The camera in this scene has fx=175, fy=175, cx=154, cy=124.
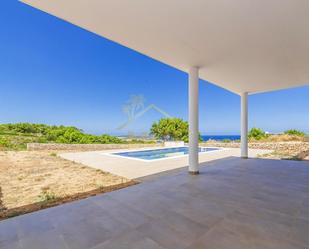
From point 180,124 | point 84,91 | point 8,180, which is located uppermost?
point 84,91

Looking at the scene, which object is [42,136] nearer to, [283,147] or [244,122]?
[244,122]

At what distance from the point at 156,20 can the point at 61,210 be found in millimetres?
3321

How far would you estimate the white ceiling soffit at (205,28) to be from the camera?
2451 millimetres

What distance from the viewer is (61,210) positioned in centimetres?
267

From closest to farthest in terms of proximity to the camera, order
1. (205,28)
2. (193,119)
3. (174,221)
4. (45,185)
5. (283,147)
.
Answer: (174,221)
(205,28)
(45,185)
(193,119)
(283,147)

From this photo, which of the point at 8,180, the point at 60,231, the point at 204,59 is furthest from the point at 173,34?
the point at 8,180

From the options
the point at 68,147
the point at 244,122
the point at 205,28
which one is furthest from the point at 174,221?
the point at 68,147

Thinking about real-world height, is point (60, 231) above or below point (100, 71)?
below

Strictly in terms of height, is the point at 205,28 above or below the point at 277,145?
above

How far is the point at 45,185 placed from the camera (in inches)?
167

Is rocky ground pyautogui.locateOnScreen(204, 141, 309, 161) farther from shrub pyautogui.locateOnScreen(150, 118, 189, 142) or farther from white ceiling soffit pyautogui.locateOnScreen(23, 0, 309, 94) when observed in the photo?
shrub pyautogui.locateOnScreen(150, 118, 189, 142)

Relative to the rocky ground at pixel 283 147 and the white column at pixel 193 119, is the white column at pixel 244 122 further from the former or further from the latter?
the white column at pixel 193 119

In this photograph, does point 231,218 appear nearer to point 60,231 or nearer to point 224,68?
point 60,231

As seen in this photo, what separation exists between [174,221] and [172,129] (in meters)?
18.1
